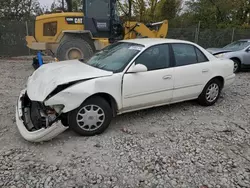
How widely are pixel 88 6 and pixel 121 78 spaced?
585 centimetres

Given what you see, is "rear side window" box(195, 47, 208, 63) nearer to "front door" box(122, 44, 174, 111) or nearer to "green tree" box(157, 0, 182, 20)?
"front door" box(122, 44, 174, 111)

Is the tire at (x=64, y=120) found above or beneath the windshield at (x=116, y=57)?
beneath

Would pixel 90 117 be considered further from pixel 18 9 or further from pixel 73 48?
pixel 18 9

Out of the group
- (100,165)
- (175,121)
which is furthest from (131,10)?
(100,165)

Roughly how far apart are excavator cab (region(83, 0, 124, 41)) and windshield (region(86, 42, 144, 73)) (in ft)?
14.7

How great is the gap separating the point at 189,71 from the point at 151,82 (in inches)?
38.3

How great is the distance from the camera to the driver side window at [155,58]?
4.00 metres

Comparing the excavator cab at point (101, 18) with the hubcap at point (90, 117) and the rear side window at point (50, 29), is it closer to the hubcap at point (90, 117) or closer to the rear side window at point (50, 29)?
the rear side window at point (50, 29)

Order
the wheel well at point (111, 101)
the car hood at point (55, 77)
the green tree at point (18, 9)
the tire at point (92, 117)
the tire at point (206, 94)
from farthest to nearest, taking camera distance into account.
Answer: the green tree at point (18, 9), the tire at point (206, 94), the wheel well at point (111, 101), the tire at point (92, 117), the car hood at point (55, 77)

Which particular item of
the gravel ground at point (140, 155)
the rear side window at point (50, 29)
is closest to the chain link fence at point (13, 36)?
the rear side window at point (50, 29)

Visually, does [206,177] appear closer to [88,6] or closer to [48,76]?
[48,76]

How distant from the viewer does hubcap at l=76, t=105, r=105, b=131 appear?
3.41 m

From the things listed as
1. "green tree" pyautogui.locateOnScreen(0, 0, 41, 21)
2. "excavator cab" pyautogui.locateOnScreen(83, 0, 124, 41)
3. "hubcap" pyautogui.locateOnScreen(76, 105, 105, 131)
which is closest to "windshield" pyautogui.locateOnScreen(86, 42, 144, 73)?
"hubcap" pyautogui.locateOnScreen(76, 105, 105, 131)

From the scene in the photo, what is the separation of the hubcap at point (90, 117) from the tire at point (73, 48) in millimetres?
5279
